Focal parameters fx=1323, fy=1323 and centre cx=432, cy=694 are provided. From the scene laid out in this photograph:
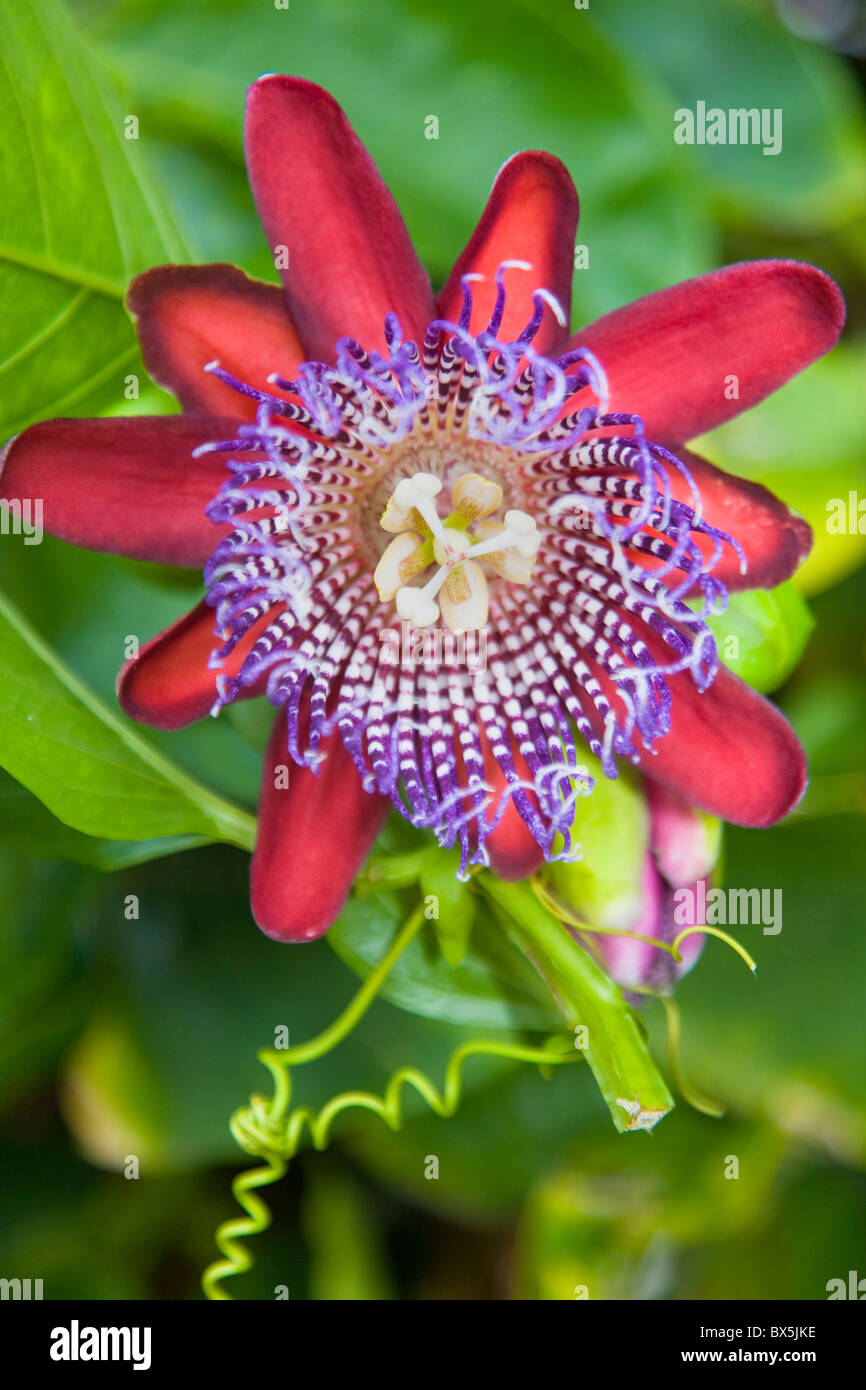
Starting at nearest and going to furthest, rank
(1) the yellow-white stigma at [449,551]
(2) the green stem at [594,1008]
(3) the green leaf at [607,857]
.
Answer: (2) the green stem at [594,1008]
(3) the green leaf at [607,857]
(1) the yellow-white stigma at [449,551]

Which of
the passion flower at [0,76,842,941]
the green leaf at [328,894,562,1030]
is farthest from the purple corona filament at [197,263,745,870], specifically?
the green leaf at [328,894,562,1030]

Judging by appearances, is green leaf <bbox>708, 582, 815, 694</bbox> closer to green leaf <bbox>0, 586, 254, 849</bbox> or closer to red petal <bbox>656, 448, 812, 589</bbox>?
red petal <bbox>656, 448, 812, 589</bbox>

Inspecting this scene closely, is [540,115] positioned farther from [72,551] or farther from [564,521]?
[72,551]

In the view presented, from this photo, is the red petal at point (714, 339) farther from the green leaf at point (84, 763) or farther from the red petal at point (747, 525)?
the green leaf at point (84, 763)

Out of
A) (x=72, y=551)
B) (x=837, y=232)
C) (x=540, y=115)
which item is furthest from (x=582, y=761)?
(x=837, y=232)

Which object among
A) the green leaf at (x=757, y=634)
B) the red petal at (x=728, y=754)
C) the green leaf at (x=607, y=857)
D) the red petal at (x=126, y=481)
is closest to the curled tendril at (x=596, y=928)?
the green leaf at (x=607, y=857)

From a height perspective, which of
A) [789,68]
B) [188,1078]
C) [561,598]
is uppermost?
[789,68]

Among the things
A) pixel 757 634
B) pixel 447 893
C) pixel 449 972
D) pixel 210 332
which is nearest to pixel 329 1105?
pixel 449 972
